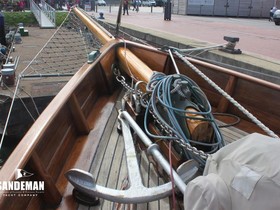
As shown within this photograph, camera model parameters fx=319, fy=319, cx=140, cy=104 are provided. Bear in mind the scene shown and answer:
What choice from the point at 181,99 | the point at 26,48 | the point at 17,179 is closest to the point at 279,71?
the point at 181,99

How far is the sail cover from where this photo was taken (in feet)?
3.22

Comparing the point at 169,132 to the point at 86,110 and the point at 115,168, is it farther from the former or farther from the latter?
the point at 86,110

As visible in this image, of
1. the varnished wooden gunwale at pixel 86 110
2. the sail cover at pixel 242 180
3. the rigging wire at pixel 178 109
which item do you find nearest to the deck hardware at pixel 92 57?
the varnished wooden gunwale at pixel 86 110

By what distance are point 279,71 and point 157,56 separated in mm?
2216

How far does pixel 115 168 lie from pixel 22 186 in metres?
0.72

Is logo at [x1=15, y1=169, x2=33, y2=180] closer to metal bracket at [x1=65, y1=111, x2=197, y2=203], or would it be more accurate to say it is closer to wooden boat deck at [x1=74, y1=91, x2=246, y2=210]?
metal bracket at [x1=65, y1=111, x2=197, y2=203]

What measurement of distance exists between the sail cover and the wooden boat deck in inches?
24.4

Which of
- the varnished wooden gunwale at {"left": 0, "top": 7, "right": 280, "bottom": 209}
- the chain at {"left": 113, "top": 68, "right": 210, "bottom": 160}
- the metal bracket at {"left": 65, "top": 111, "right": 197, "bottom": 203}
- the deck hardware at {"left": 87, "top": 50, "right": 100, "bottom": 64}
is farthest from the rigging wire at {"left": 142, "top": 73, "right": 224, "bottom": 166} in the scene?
the deck hardware at {"left": 87, "top": 50, "right": 100, "bottom": 64}

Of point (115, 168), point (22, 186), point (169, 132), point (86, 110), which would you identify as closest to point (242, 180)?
point (169, 132)

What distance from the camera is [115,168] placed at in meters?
2.09

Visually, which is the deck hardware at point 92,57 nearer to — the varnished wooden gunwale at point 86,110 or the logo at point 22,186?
the varnished wooden gunwale at point 86,110

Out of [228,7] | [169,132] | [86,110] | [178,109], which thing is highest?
[228,7]

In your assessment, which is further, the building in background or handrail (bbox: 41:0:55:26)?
the building in background

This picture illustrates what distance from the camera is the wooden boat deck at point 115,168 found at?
1.74m
